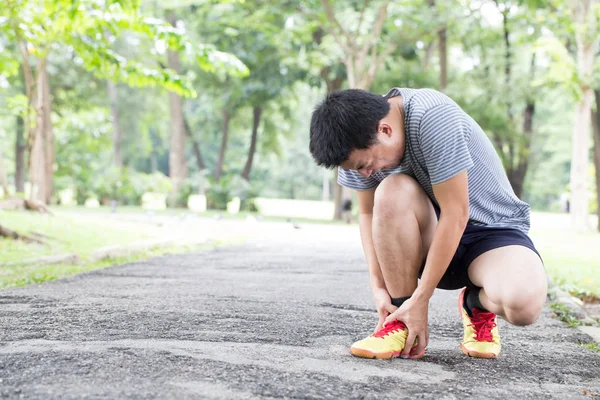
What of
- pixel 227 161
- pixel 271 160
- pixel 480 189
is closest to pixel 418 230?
pixel 480 189

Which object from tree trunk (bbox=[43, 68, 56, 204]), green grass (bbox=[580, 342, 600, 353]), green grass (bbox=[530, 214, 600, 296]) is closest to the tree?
green grass (bbox=[530, 214, 600, 296])

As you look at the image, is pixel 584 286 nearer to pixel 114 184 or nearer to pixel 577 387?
pixel 577 387

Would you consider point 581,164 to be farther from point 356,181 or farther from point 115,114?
point 115,114

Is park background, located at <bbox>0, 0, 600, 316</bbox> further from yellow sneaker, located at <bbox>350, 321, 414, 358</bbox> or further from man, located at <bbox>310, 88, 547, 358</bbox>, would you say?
yellow sneaker, located at <bbox>350, 321, 414, 358</bbox>

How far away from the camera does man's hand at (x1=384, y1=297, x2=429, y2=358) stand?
2.85 metres

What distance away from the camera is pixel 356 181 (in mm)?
3119

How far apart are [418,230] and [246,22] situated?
1565 centimetres

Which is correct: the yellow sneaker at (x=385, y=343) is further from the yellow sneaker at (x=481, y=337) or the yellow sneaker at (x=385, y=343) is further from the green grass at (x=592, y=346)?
the green grass at (x=592, y=346)

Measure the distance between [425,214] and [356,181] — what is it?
0.37 meters

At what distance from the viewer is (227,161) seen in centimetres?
A: 4838

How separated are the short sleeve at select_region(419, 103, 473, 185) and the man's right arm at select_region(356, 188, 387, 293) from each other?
0.58 m

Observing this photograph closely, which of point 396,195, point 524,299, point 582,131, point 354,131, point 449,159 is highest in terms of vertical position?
point 582,131

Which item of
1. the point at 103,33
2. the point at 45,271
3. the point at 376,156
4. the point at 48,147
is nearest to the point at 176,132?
the point at 48,147

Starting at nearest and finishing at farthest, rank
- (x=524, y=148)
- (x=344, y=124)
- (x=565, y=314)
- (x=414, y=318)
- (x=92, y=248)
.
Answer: (x=344, y=124)
(x=414, y=318)
(x=565, y=314)
(x=92, y=248)
(x=524, y=148)
